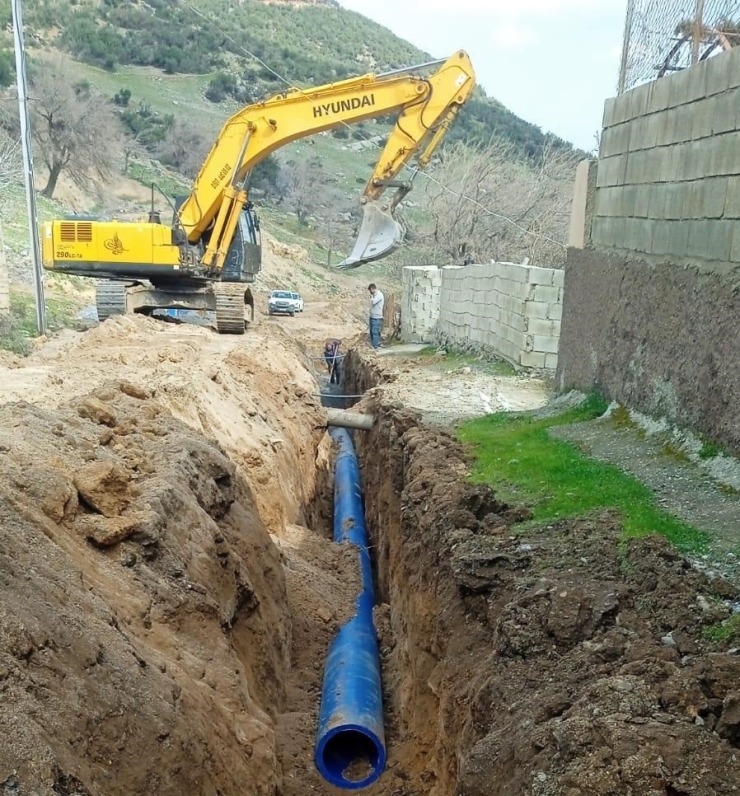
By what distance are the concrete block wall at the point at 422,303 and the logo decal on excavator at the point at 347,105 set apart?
5577 millimetres

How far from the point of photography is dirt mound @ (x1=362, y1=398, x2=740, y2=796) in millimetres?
2760

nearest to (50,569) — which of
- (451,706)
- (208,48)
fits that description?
(451,706)

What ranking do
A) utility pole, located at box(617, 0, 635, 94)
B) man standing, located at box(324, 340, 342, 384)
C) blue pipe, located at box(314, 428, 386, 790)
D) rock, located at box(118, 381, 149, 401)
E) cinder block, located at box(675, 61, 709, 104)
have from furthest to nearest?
1. man standing, located at box(324, 340, 342, 384)
2. utility pole, located at box(617, 0, 635, 94)
3. rock, located at box(118, 381, 149, 401)
4. cinder block, located at box(675, 61, 709, 104)
5. blue pipe, located at box(314, 428, 386, 790)

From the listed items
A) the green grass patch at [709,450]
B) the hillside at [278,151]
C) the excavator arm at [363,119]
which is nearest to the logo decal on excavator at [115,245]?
the excavator arm at [363,119]

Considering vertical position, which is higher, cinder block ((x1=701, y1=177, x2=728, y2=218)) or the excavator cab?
cinder block ((x1=701, y1=177, x2=728, y2=218))

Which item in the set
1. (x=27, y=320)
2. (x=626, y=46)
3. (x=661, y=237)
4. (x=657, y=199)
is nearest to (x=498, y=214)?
(x=27, y=320)

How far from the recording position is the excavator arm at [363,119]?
14.6 meters

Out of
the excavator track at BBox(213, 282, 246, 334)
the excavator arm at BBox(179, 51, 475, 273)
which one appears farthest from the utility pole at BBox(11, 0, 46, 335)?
the excavator track at BBox(213, 282, 246, 334)

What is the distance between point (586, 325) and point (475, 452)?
7.82ft

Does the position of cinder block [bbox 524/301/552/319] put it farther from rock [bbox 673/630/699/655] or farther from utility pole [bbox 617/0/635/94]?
rock [bbox 673/630/699/655]

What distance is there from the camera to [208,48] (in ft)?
227

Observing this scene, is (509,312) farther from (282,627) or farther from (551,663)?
(551,663)

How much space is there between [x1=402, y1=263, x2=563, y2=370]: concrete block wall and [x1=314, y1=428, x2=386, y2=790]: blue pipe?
234 inches

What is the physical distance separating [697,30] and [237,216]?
10.4m
